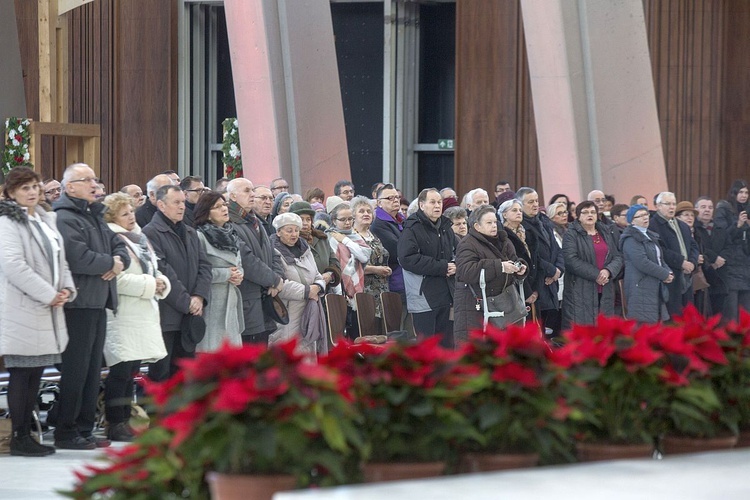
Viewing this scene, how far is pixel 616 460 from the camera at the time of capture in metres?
3.21

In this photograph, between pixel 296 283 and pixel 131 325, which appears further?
pixel 296 283

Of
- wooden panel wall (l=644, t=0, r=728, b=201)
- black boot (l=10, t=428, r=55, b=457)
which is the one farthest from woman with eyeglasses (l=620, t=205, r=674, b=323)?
wooden panel wall (l=644, t=0, r=728, b=201)

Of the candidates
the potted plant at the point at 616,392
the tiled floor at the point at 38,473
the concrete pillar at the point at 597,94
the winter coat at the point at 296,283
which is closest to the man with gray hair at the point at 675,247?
the concrete pillar at the point at 597,94

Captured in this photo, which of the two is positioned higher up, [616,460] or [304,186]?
[304,186]

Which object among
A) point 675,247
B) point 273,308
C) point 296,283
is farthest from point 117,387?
point 675,247

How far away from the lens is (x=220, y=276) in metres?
8.06

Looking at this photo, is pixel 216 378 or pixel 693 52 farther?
pixel 693 52

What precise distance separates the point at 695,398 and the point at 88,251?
444 centimetres

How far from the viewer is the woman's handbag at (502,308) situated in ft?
29.9

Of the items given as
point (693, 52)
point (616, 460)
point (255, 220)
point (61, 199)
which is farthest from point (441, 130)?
point (616, 460)

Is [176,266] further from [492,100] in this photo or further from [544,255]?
[492,100]

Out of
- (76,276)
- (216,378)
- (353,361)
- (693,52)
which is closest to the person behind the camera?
(216,378)

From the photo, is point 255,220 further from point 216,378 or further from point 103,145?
point 103,145

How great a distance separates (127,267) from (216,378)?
4725 millimetres
